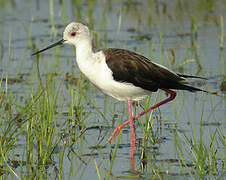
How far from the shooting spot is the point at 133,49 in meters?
9.75

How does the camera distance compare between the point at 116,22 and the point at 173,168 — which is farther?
the point at 116,22

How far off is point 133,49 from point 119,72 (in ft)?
12.2

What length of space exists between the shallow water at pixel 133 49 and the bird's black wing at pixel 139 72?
0.30m

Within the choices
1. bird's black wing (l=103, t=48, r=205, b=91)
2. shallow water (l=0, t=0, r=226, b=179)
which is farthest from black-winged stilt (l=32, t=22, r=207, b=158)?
shallow water (l=0, t=0, r=226, b=179)

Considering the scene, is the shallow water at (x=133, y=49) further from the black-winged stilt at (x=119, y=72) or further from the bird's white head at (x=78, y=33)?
the bird's white head at (x=78, y=33)

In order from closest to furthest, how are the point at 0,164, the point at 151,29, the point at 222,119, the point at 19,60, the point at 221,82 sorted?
the point at 0,164 → the point at 222,119 → the point at 221,82 → the point at 19,60 → the point at 151,29

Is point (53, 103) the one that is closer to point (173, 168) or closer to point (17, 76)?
point (173, 168)

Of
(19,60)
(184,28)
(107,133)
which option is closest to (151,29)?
(184,28)

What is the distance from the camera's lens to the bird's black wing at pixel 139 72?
610 cm

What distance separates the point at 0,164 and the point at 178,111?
2740mm

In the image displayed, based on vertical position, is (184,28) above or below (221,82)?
above

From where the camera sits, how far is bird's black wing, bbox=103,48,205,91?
6.10 metres

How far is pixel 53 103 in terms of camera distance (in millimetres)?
6082

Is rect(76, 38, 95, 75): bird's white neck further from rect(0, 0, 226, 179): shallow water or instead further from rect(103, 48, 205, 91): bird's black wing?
rect(0, 0, 226, 179): shallow water
